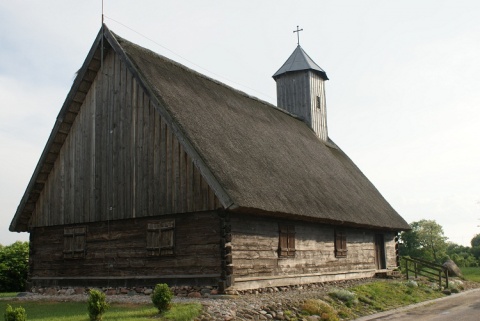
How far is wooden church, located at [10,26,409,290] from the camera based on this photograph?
16625 millimetres

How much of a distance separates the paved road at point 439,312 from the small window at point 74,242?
992 cm

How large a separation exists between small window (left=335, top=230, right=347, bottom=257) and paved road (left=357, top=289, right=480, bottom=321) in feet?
12.5

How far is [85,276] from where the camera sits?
19188mm

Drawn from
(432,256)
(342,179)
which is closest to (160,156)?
(342,179)

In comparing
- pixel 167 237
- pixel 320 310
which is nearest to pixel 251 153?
pixel 167 237

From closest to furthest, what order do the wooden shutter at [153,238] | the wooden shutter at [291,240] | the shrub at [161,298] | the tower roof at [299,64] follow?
the shrub at [161,298] < the wooden shutter at [153,238] < the wooden shutter at [291,240] < the tower roof at [299,64]

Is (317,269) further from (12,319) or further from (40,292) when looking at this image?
(12,319)

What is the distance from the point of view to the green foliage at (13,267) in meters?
26.6

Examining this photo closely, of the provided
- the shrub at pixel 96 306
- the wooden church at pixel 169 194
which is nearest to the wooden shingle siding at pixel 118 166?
the wooden church at pixel 169 194

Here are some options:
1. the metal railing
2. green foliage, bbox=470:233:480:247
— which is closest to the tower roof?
the metal railing

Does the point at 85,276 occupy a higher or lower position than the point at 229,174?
lower

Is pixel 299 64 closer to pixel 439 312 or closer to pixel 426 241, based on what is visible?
pixel 439 312

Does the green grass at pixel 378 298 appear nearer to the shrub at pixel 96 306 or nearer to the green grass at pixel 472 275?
the shrub at pixel 96 306

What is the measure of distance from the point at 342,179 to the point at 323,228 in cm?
510
